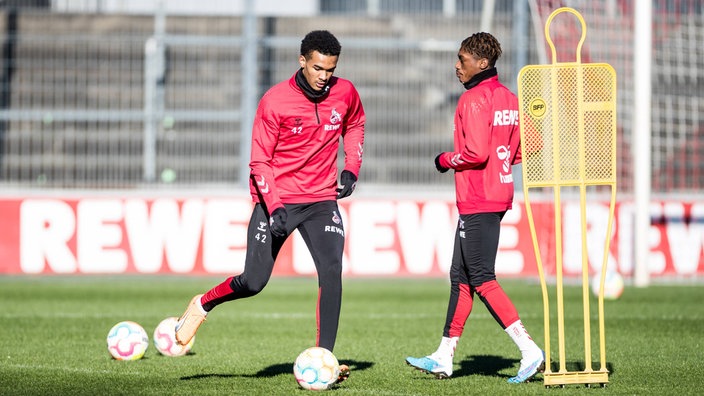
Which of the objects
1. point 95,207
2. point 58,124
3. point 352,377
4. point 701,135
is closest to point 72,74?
point 58,124

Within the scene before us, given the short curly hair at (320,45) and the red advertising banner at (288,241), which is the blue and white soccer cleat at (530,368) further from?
the red advertising banner at (288,241)

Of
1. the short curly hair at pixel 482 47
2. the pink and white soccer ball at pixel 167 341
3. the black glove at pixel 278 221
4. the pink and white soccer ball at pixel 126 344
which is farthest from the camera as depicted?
the pink and white soccer ball at pixel 167 341

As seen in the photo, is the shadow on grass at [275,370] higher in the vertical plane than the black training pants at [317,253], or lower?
lower

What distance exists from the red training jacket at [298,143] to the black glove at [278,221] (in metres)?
0.08

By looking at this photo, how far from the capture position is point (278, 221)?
7.12m

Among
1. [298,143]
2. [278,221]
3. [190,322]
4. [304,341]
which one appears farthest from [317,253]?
[304,341]

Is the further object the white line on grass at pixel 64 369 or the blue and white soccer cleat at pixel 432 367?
the white line on grass at pixel 64 369

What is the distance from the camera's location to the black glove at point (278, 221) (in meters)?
7.12

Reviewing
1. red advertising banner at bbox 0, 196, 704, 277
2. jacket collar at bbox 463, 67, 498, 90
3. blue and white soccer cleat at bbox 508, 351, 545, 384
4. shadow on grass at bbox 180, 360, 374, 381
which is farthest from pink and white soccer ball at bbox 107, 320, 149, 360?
red advertising banner at bbox 0, 196, 704, 277

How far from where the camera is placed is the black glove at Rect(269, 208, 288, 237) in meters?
7.12

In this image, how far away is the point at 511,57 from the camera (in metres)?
19.1

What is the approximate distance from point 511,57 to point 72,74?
268 inches

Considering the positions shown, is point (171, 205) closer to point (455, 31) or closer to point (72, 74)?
point (72, 74)

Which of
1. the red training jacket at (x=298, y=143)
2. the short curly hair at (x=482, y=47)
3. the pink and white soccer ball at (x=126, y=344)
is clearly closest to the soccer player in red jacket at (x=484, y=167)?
the short curly hair at (x=482, y=47)
